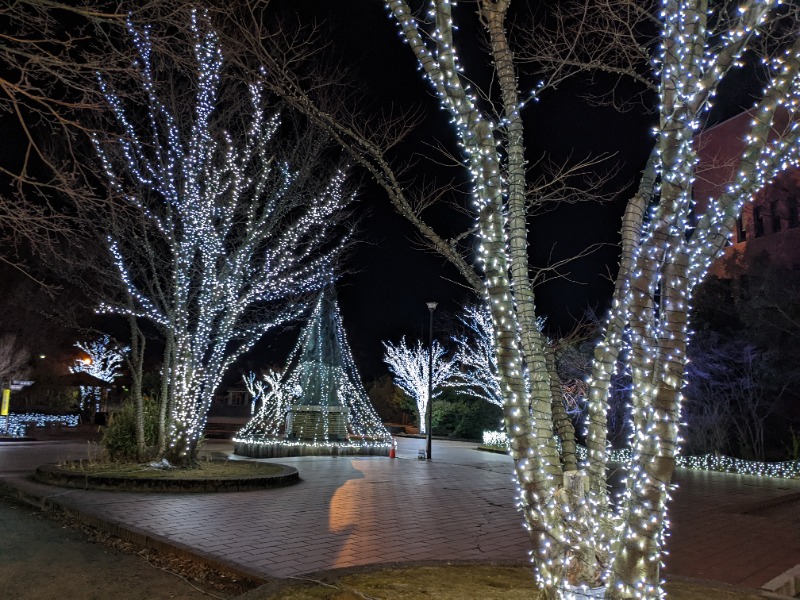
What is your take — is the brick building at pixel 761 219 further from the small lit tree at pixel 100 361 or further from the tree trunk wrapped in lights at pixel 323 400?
the small lit tree at pixel 100 361

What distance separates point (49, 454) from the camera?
17.3 meters

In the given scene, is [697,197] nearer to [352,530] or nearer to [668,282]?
[352,530]

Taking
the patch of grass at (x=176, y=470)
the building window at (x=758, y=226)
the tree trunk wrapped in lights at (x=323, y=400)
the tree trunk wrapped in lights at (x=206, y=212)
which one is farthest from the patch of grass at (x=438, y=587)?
the building window at (x=758, y=226)

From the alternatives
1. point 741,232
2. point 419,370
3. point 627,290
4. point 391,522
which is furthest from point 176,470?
point 741,232

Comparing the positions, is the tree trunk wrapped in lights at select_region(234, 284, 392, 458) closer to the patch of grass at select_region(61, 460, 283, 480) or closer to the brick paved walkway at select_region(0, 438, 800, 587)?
A: the brick paved walkway at select_region(0, 438, 800, 587)

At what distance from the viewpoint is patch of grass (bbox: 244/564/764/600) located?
185 inches

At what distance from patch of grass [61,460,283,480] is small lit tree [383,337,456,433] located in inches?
845

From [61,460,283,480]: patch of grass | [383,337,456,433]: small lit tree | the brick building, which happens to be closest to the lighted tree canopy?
[61,460,283,480]: patch of grass

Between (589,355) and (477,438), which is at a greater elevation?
(589,355)

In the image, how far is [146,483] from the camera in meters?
10.6

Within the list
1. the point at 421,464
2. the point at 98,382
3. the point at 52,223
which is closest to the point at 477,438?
the point at 421,464

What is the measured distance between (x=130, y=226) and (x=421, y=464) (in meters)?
10.2

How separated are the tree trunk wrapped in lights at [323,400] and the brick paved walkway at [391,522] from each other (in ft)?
18.8

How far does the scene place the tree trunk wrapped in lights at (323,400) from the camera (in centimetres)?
2014
